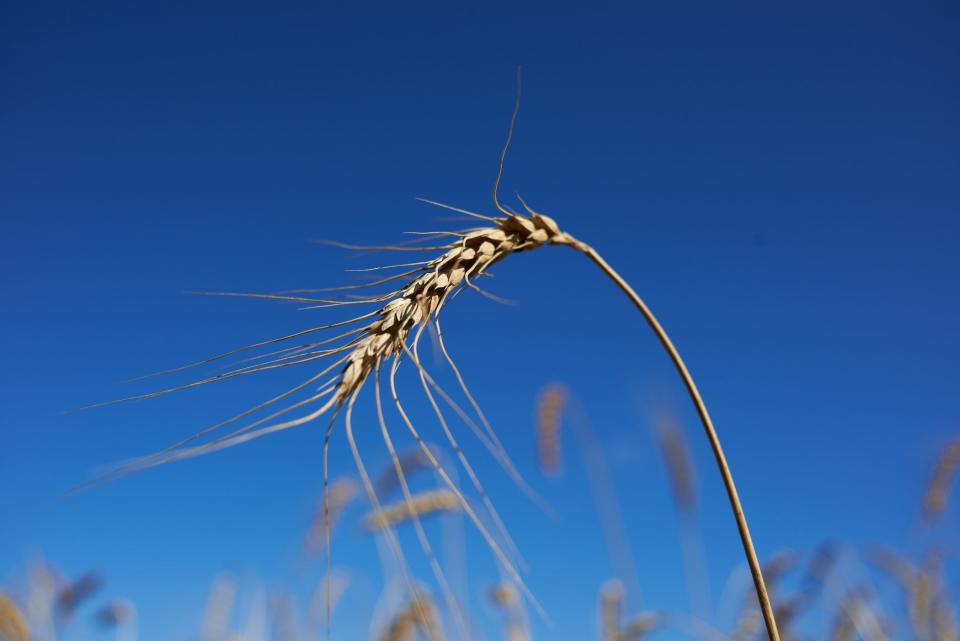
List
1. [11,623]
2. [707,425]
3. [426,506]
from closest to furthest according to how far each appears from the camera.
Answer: [707,425] < [11,623] < [426,506]

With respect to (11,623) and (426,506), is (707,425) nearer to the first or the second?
(426,506)

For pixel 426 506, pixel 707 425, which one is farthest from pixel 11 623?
pixel 707 425

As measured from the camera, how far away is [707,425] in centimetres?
135

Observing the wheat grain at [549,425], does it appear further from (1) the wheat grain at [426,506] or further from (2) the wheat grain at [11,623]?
(2) the wheat grain at [11,623]

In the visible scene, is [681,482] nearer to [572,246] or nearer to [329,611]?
[572,246]

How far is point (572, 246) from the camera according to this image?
4.87 ft

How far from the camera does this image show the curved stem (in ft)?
3.92

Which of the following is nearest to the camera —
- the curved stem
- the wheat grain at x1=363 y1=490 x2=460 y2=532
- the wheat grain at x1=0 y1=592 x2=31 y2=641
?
the curved stem

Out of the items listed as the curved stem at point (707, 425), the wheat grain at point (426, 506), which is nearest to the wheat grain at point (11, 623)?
the wheat grain at point (426, 506)

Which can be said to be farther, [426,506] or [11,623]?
[426,506]

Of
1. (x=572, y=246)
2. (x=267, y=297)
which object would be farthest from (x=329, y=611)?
(x=572, y=246)

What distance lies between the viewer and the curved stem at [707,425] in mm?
1193

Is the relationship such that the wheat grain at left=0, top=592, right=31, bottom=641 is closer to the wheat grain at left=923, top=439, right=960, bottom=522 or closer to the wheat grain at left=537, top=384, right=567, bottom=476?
the wheat grain at left=537, top=384, right=567, bottom=476

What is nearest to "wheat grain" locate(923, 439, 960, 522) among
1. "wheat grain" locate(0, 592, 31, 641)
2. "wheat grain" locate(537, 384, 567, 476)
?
"wheat grain" locate(537, 384, 567, 476)
